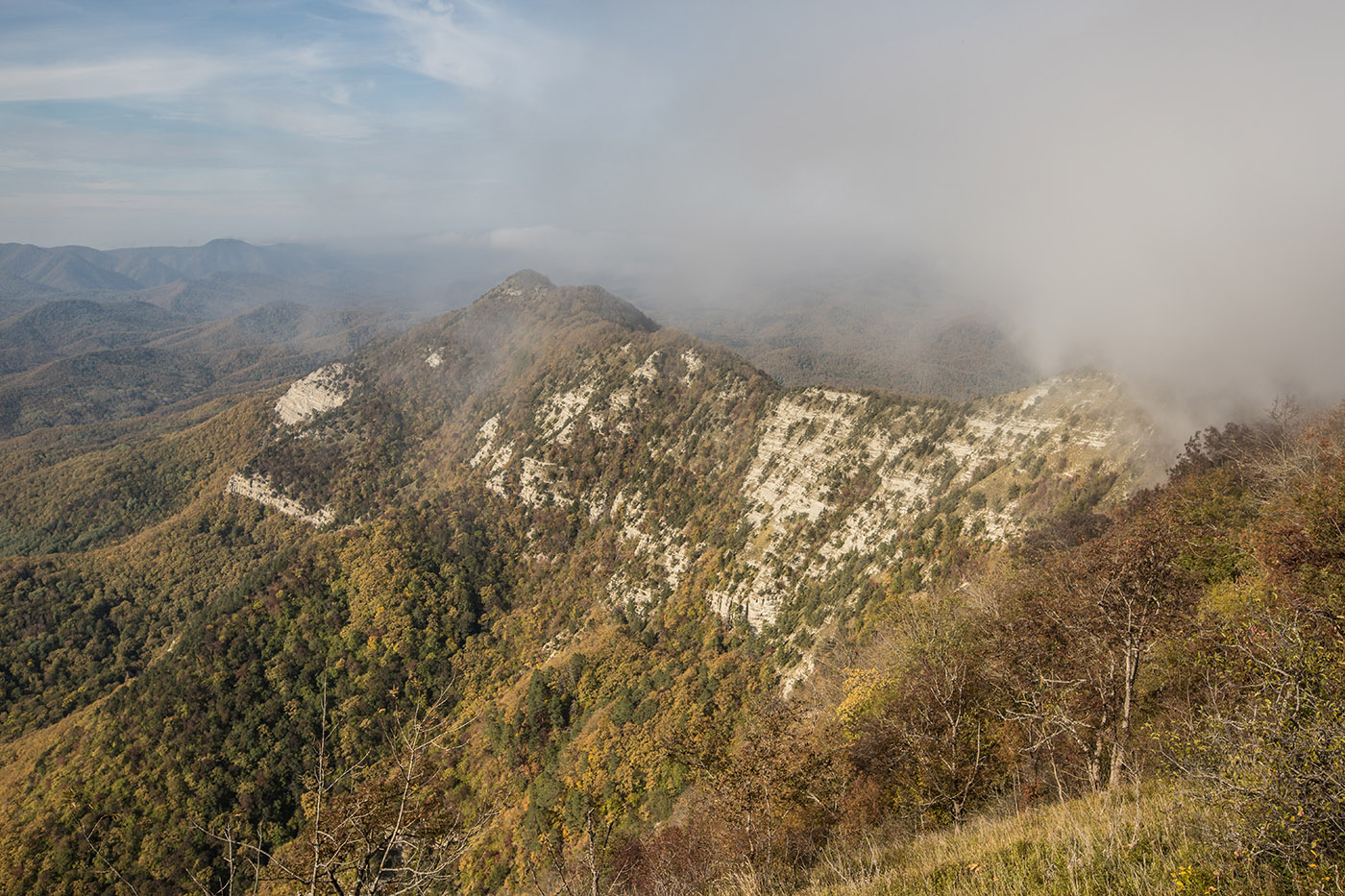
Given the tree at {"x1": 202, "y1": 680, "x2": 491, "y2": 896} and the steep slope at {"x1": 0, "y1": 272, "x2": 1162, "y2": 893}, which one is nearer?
the tree at {"x1": 202, "y1": 680, "x2": 491, "y2": 896}

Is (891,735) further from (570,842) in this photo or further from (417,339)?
(417,339)

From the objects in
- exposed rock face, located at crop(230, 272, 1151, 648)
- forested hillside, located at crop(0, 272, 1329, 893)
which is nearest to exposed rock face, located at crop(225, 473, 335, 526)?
exposed rock face, located at crop(230, 272, 1151, 648)

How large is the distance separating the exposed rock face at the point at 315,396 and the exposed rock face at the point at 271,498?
88.5 ft

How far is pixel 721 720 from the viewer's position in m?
58.8

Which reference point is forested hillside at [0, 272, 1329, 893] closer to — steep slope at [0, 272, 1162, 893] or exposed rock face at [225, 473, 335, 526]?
steep slope at [0, 272, 1162, 893]

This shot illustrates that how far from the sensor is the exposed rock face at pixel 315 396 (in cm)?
18438

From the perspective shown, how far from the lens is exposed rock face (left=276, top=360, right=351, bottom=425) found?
7259 inches

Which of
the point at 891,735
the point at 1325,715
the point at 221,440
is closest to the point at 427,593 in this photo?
the point at 891,735

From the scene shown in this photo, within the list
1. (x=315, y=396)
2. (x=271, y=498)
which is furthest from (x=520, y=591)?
(x=315, y=396)

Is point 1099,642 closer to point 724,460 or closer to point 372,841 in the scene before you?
point 372,841

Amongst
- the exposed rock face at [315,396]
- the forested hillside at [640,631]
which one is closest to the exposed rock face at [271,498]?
the forested hillside at [640,631]

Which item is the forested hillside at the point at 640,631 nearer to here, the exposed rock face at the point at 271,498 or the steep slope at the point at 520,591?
the steep slope at the point at 520,591

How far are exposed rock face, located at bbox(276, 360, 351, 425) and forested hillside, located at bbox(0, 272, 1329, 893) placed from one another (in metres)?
1.34

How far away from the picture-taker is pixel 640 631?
91.6m
